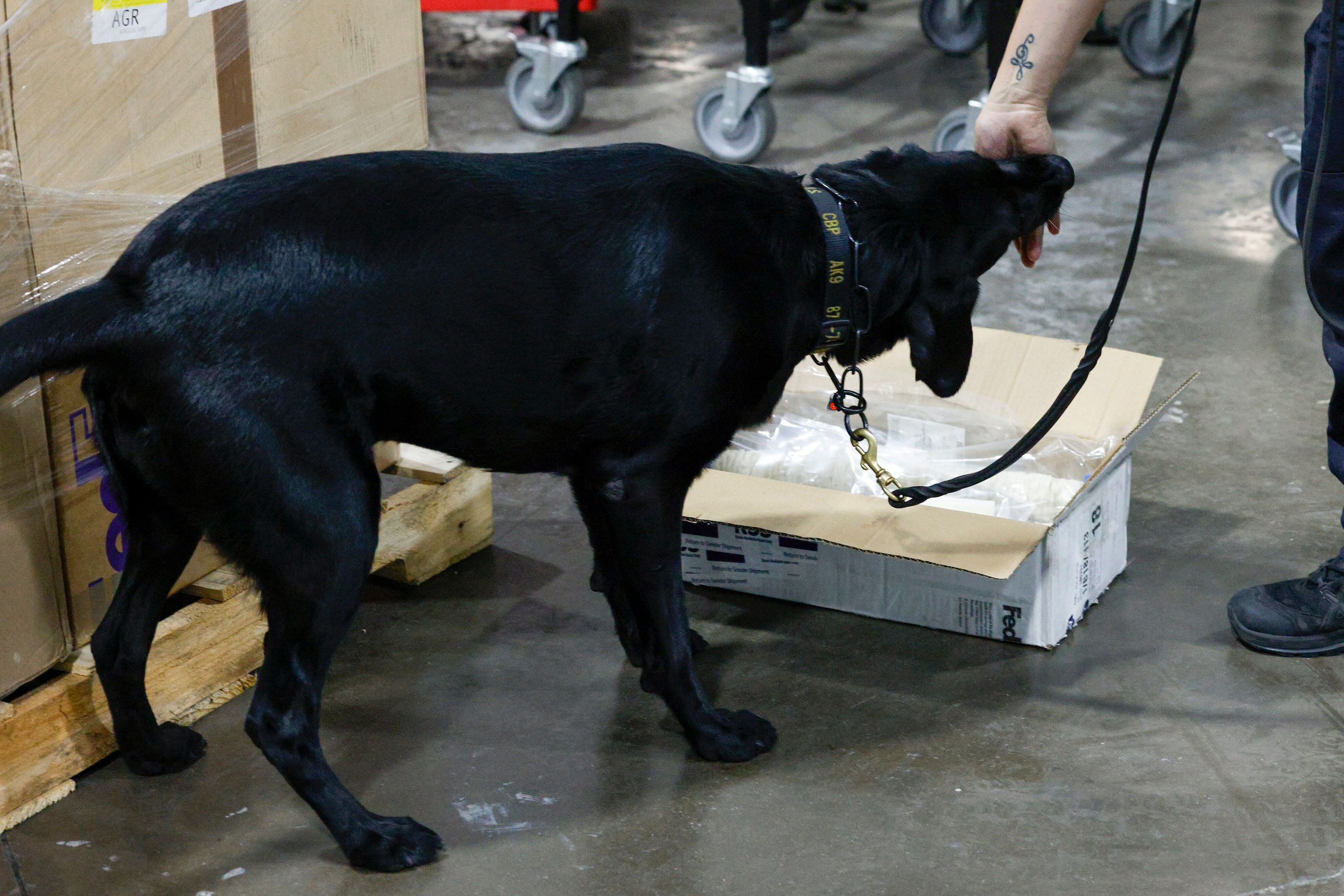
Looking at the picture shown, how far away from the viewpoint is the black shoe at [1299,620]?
223 centimetres

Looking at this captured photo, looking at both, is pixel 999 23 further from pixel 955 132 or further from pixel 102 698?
pixel 102 698

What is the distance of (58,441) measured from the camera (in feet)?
6.31

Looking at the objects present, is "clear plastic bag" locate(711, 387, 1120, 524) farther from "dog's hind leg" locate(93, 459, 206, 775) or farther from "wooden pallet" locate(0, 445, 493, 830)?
"dog's hind leg" locate(93, 459, 206, 775)

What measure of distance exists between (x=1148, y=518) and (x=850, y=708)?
0.90 meters

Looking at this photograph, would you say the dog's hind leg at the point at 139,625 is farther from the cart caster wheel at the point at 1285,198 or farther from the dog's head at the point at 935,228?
the cart caster wheel at the point at 1285,198

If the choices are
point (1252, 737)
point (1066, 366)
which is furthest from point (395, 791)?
point (1066, 366)

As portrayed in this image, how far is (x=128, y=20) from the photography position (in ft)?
5.99

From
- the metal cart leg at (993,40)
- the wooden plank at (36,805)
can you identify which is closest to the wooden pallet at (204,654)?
the wooden plank at (36,805)

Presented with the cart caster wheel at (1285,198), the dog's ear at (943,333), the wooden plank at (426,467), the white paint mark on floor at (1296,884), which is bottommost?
the white paint mark on floor at (1296,884)

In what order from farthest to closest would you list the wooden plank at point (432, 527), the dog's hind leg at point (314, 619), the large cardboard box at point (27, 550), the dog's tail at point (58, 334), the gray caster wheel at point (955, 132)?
the gray caster wheel at point (955, 132) < the wooden plank at point (432, 527) < the large cardboard box at point (27, 550) < the dog's hind leg at point (314, 619) < the dog's tail at point (58, 334)

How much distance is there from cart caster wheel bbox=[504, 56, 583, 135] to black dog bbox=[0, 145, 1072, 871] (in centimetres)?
303

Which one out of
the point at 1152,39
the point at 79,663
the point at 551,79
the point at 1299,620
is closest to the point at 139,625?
the point at 79,663

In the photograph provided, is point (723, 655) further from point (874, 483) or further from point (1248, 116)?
point (1248, 116)

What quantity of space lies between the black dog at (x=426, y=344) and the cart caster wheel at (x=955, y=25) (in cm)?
419
